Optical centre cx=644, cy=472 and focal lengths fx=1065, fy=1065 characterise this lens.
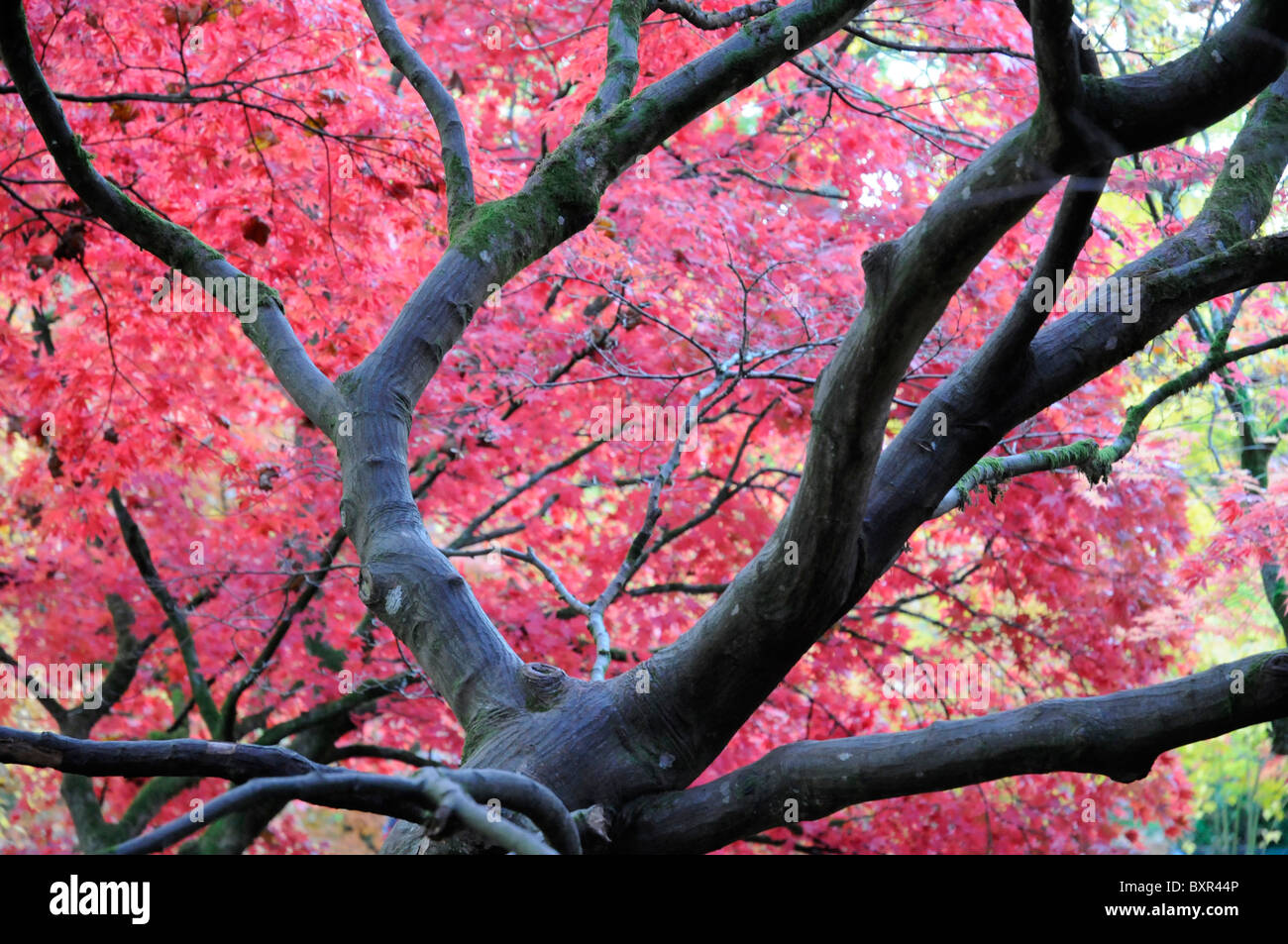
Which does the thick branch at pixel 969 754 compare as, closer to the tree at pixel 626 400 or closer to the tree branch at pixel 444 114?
the tree at pixel 626 400

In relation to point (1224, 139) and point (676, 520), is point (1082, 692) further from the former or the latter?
point (1224, 139)

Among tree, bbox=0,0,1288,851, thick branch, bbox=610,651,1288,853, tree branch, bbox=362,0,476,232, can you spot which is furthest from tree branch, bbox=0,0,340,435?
thick branch, bbox=610,651,1288,853

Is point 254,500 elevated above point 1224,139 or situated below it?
below

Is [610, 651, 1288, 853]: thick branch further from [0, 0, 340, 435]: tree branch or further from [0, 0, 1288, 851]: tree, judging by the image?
[0, 0, 340, 435]: tree branch

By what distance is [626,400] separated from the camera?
659 cm

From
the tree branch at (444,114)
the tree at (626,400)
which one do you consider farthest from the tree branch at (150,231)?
the tree branch at (444,114)

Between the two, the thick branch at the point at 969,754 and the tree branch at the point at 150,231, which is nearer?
the thick branch at the point at 969,754

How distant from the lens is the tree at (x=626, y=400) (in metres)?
2.65

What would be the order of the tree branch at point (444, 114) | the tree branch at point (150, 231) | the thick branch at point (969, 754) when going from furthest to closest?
the tree branch at point (444, 114), the tree branch at point (150, 231), the thick branch at point (969, 754)

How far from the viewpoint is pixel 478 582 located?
7.56 metres

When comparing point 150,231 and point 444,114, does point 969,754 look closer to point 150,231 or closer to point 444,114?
point 444,114

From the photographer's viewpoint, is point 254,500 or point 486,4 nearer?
point 254,500

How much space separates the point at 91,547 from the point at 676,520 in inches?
166
